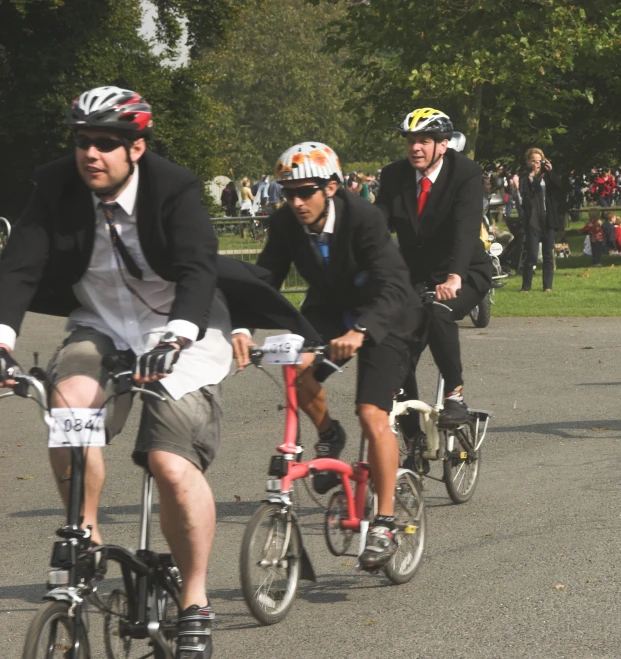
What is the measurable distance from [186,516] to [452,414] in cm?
326

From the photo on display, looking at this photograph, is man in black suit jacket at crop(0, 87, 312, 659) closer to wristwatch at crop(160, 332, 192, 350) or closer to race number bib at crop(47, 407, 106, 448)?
wristwatch at crop(160, 332, 192, 350)

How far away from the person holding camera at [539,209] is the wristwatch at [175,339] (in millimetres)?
16182

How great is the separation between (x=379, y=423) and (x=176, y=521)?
5.59ft

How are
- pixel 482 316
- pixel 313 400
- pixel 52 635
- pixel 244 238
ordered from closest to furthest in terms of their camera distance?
pixel 52 635 → pixel 313 400 → pixel 482 316 → pixel 244 238

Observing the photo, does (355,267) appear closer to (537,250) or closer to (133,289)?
(133,289)

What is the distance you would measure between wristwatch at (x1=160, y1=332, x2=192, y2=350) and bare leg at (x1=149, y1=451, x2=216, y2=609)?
347 millimetres

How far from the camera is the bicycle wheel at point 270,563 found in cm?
516

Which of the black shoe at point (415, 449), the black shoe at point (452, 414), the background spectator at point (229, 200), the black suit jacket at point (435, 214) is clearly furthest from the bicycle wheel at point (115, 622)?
the background spectator at point (229, 200)

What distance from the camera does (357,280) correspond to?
19.6ft

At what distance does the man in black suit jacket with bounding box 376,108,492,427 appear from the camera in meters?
7.48

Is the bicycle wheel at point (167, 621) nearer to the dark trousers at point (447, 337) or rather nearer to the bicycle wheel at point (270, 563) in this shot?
the bicycle wheel at point (270, 563)

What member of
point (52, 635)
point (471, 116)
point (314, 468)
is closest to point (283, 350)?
point (314, 468)

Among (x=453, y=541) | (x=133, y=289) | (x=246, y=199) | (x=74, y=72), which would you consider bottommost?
(x=453, y=541)

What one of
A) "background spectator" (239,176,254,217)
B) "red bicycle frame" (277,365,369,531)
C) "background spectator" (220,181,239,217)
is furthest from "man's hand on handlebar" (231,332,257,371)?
"background spectator" (220,181,239,217)
